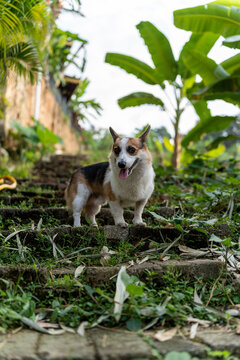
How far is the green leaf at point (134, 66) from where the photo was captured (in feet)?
17.7

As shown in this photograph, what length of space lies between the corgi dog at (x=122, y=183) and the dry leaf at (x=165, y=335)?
1.30 m

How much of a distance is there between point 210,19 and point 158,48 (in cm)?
137

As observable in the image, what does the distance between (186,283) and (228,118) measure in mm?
3650

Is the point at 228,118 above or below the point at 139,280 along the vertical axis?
above

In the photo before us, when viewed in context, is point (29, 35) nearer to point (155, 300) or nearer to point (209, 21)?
point (209, 21)

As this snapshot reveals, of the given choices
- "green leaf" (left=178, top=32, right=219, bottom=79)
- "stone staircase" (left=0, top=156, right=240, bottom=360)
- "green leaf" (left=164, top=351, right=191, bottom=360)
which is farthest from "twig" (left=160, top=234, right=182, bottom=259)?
"green leaf" (left=178, top=32, right=219, bottom=79)

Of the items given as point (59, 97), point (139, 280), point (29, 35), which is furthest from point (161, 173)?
point (59, 97)

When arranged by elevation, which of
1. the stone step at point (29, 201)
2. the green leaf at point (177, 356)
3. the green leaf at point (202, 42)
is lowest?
the stone step at point (29, 201)

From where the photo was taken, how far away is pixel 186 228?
2666 mm

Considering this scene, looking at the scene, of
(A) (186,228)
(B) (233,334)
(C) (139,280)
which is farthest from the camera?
(A) (186,228)

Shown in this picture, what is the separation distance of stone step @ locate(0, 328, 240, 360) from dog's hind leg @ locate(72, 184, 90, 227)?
1.68 meters

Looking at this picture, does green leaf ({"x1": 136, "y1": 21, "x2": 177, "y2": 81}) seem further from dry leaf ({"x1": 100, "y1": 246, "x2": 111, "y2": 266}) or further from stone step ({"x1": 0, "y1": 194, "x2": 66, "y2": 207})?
dry leaf ({"x1": 100, "y1": 246, "x2": 111, "y2": 266})

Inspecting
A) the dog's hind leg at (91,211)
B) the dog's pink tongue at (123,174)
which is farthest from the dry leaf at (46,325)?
the dog's hind leg at (91,211)

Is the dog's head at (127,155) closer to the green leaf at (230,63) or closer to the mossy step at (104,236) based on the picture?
the mossy step at (104,236)
